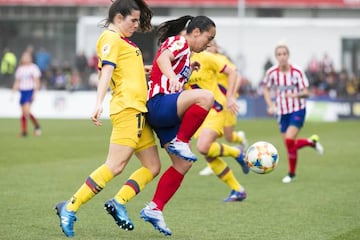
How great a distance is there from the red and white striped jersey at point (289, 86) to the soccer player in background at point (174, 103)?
568 centimetres

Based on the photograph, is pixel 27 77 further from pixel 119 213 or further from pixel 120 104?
pixel 119 213

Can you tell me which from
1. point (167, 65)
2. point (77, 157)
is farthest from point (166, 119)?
point (77, 157)

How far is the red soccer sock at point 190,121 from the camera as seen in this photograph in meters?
8.02

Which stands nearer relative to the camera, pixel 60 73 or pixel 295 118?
pixel 295 118

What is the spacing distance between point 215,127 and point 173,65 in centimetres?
339

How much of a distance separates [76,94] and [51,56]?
10899 mm

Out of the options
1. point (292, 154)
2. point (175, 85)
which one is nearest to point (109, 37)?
point (175, 85)

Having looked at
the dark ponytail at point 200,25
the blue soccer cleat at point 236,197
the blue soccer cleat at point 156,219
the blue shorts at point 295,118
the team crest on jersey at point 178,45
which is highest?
the dark ponytail at point 200,25

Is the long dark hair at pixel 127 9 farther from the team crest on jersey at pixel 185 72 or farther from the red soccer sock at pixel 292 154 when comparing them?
the red soccer sock at pixel 292 154

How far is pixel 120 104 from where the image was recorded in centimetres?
802

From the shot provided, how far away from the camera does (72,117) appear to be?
32812mm

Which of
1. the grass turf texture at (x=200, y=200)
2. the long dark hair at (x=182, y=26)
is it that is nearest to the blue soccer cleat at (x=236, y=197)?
the grass turf texture at (x=200, y=200)

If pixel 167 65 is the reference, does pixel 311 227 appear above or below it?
below

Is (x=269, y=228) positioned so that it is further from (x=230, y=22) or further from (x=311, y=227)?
(x=230, y=22)
